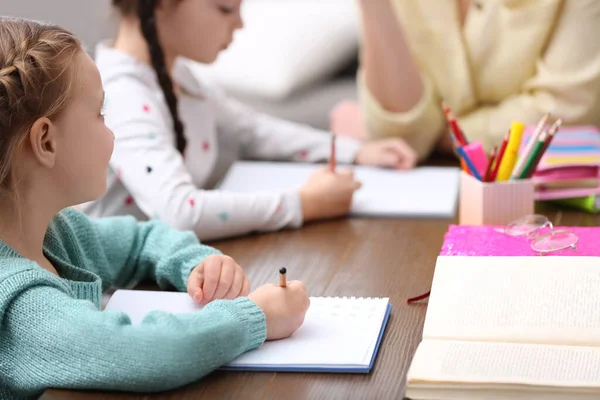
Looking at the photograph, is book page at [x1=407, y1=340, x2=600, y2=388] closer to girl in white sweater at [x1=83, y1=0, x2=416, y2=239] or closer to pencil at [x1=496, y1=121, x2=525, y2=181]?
pencil at [x1=496, y1=121, x2=525, y2=181]

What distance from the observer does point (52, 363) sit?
2.60ft

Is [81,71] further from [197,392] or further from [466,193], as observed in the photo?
[466,193]

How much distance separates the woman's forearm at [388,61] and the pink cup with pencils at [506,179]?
0.45 metres

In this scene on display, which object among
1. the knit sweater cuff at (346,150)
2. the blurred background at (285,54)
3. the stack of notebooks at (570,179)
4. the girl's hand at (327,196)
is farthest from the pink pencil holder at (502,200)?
the blurred background at (285,54)

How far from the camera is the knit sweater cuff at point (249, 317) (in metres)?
0.84

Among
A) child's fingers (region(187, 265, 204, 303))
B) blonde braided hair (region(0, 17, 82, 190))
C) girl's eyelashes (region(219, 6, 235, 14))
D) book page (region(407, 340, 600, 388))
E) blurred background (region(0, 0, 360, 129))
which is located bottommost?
blurred background (region(0, 0, 360, 129))

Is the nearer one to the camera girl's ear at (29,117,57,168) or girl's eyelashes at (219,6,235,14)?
girl's ear at (29,117,57,168)

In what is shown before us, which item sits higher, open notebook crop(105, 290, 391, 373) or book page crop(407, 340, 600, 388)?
book page crop(407, 340, 600, 388)

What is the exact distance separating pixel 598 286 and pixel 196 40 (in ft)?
2.66

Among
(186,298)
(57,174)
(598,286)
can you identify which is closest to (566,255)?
(598,286)

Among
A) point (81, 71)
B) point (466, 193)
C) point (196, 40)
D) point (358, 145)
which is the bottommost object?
point (358, 145)

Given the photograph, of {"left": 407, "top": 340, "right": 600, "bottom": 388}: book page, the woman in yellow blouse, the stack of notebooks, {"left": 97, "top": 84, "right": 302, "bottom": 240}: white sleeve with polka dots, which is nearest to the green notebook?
the stack of notebooks

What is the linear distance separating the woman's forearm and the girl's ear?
0.82 meters

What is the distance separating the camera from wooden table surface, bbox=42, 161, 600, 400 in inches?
31.0
